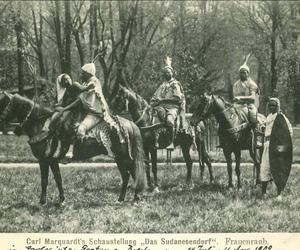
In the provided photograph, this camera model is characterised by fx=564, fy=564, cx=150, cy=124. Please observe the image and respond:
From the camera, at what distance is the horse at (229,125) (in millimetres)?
9391

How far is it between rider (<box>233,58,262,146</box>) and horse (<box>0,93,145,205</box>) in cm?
201

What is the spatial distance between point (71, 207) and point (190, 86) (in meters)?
3.71

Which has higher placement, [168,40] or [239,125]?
[168,40]

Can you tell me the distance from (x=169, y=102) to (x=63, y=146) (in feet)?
7.20

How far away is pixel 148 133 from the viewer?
9.59 m

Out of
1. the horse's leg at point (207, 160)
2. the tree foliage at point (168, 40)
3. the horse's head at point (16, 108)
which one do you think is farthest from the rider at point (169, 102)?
the horse's head at point (16, 108)

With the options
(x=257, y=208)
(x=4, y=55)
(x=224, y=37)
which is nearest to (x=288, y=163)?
(x=257, y=208)

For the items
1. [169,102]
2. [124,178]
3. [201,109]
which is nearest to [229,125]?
[201,109]

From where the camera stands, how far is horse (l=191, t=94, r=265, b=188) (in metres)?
9.39

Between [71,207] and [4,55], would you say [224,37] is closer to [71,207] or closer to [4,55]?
[71,207]

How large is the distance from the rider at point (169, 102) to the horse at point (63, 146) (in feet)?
3.61

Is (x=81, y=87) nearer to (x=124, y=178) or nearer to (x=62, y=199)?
(x=124, y=178)

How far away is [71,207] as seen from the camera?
27.4ft
